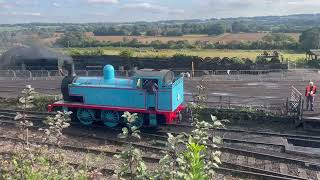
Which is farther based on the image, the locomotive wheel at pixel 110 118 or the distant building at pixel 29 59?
the distant building at pixel 29 59

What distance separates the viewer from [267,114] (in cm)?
1997

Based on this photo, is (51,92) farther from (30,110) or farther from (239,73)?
(239,73)

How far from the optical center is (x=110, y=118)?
19.0 m

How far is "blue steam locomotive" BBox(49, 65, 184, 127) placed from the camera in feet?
58.4

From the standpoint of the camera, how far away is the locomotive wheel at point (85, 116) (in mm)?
19422

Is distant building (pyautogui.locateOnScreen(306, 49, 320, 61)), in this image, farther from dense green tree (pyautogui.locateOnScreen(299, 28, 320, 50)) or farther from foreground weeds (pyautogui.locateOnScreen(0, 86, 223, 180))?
foreground weeds (pyautogui.locateOnScreen(0, 86, 223, 180))

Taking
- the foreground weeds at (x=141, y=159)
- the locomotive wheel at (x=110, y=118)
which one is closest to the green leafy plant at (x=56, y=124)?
the foreground weeds at (x=141, y=159)

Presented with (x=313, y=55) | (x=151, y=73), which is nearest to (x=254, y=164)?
(x=151, y=73)

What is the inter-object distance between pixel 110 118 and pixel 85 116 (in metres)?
1.36

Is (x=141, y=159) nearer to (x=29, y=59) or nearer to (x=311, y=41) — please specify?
(x=29, y=59)

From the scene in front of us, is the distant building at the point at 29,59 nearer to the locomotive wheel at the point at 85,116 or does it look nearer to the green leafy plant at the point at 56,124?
the locomotive wheel at the point at 85,116

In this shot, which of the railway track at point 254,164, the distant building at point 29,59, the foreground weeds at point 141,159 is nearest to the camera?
the foreground weeds at point 141,159

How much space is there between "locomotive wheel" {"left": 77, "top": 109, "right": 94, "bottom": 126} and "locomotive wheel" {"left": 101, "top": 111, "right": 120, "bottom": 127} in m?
0.63

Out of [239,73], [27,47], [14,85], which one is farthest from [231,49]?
[14,85]
